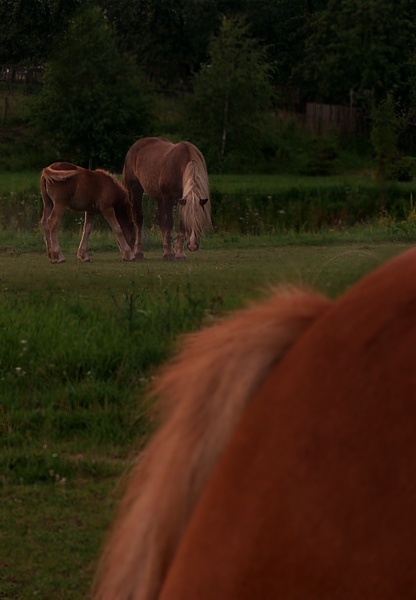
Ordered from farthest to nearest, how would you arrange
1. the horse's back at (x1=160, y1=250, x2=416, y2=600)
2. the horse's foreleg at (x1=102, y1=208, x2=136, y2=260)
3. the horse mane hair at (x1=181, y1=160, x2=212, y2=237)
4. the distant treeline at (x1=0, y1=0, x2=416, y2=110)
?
the distant treeline at (x1=0, y1=0, x2=416, y2=110) → the horse's foreleg at (x1=102, y1=208, x2=136, y2=260) → the horse mane hair at (x1=181, y1=160, x2=212, y2=237) → the horse's back at (x1=160, y1=250, x2=416, y2=600)

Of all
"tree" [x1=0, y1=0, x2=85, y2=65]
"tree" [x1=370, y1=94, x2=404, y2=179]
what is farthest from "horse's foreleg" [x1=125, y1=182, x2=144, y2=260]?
"tree" [x1=0, y1=0, x2=85, y2=65]

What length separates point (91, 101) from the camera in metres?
33.2

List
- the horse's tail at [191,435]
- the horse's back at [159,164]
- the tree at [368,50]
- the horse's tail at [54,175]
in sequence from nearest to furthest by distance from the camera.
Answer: the horse's tail at [191,435], the horse's tail at [54,175], the horse's back at [159,164], the tree at [368,50]

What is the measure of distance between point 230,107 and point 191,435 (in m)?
33.5

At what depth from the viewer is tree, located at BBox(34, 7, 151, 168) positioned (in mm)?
Answer: 33344

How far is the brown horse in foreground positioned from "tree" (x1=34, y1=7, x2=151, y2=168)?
106 feet

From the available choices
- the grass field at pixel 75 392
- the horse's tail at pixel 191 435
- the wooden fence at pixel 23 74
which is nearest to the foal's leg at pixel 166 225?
the grass field at pixel 75 392

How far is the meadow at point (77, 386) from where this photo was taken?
3365 mm

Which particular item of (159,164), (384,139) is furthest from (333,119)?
(159,164)

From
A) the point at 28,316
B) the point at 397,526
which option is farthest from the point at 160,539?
the point at 28,316

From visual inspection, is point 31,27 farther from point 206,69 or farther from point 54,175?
point 54,175

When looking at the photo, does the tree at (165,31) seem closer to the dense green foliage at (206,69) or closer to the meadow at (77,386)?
the dense green foliage at (206,69)

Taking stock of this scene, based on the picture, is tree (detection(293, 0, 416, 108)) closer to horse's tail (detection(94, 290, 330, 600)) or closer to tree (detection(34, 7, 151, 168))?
tree (detection(34, 7, 151, 168))

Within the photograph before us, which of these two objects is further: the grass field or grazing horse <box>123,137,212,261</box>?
grazing horse <box>123,137,212,261</box>
